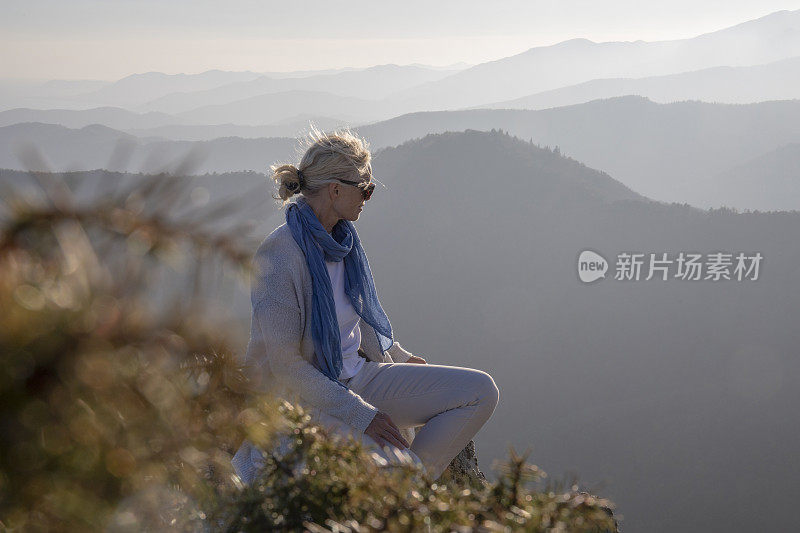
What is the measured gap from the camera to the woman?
3111 mm

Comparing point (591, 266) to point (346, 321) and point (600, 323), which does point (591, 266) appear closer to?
point (600, 323)

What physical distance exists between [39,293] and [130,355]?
9cm

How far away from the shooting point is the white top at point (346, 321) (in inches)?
138

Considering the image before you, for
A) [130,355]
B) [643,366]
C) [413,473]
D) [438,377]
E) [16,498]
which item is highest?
[130,355]

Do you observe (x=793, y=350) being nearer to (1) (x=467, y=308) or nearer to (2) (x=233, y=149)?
(1) (x=467, y=308)

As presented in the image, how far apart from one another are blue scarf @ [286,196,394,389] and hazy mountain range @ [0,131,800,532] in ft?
56.2

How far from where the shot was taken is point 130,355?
0.60 meters

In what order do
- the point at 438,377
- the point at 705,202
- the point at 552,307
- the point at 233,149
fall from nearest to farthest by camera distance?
1. the point at 438,377
2. the point at 552,307
3. the point at 233,149
4. the point at 705,202

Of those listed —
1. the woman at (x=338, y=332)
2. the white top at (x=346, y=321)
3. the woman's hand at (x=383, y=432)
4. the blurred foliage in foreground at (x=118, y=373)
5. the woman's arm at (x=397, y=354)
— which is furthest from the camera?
the woman's arm at (x=397, y=354)

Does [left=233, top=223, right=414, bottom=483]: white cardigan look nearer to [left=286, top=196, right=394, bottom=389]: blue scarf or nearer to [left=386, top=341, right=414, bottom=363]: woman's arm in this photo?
[left=286, top=196, right=394, bottom=389]: blue scarf

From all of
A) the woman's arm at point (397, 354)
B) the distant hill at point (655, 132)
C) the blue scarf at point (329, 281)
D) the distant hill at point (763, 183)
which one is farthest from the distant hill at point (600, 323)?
the distant hill at point (763, 183)

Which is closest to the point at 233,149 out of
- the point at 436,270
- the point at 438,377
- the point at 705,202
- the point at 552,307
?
the point at 436,270

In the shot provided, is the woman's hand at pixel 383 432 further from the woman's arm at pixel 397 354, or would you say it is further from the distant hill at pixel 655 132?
the distant hill at pixel 655 132

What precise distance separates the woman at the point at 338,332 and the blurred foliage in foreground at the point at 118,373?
2.34 meters
